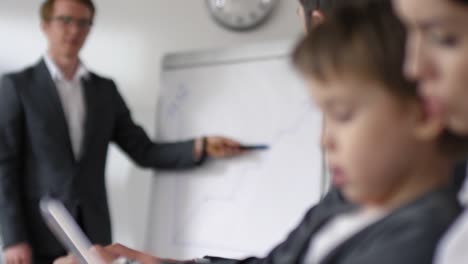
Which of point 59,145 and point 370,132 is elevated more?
point 370,132

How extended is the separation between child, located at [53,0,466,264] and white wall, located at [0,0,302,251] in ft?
5.02

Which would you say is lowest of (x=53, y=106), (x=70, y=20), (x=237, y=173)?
(x=237, y=173)

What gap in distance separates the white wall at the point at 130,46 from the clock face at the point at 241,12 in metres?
0.06

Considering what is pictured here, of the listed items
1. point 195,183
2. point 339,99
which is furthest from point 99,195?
point 339,99

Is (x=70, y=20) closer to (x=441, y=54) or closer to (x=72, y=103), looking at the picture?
(x=72, y=103)

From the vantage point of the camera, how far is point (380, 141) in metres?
0.51

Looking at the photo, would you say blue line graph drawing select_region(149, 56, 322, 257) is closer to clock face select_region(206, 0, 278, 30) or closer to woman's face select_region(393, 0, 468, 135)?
clock face select_region(206, 0, 278, 30)

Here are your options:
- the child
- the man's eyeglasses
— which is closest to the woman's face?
the child

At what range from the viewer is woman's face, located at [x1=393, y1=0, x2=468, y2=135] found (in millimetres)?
424

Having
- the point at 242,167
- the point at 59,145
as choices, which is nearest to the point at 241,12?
the point at 242,167

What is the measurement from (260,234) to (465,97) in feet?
4.02

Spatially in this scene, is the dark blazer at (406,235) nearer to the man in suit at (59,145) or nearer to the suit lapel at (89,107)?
the man in suit at (59,145)

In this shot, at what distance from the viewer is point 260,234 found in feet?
5.32

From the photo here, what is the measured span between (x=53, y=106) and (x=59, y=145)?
12 cm
